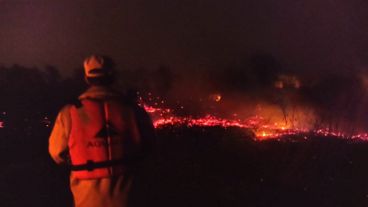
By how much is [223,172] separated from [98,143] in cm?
554

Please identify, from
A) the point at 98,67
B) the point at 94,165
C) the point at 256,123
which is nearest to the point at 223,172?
the point at 256,123

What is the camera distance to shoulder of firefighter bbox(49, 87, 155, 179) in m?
3.58

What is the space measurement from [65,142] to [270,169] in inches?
239

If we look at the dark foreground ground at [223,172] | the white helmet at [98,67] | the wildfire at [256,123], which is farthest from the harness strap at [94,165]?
the wildfire at [256,123]

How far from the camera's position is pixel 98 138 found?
11.8 ft

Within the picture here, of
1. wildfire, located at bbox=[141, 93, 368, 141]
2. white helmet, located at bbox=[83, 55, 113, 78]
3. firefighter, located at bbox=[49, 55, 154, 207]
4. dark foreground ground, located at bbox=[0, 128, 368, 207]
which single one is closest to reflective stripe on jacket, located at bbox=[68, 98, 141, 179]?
firefighter, located at bbox=[49, 55, 154, 207]

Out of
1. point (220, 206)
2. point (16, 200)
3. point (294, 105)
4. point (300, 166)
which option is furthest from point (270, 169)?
point (294, 105)

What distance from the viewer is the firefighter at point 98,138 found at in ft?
11.8

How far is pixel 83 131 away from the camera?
359cm

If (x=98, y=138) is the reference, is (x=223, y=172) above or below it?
below

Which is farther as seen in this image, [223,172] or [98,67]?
[223,172]

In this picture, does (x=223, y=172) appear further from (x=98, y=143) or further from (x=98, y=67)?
(x=98, y=67)

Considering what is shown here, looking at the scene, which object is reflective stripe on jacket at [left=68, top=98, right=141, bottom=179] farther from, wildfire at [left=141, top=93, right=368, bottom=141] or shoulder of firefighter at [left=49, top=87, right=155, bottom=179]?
wildfire at [left=141, top=93, right=368, bottom=141]

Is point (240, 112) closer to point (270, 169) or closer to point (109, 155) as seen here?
point (270, 169)
